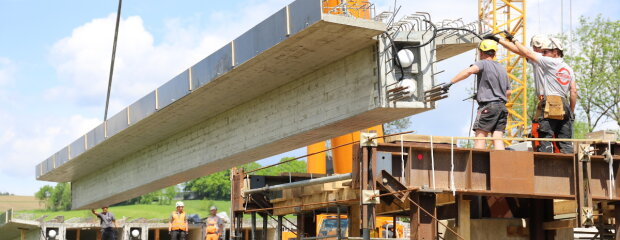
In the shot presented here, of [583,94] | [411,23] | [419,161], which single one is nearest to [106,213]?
[411,23]

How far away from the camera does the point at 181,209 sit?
20.9 m

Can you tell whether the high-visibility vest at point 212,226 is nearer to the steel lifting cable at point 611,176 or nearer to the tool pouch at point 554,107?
the tool pouch at point 554,107

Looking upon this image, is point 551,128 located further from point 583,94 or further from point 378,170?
point 583,94

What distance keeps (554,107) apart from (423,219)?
10.00ft

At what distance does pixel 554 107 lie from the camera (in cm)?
1327

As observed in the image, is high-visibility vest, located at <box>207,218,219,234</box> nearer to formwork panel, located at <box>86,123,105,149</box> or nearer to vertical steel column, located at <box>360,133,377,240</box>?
vertical steel column, located at <box>360,133,377,240</box>

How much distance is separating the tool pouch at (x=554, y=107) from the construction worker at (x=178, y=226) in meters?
10.2

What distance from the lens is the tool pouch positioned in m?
13.2

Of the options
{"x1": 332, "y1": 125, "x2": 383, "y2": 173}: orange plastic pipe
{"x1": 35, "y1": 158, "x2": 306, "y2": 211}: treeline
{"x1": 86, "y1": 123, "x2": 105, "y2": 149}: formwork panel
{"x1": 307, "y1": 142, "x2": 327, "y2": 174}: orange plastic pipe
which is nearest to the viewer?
{"x1": 332, "y1": 125, "x2": 383, "y2": 173}: orange plastic pipe

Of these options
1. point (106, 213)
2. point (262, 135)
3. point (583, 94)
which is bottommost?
point (106, 213)

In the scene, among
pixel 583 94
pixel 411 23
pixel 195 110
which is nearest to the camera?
pixel 411 23

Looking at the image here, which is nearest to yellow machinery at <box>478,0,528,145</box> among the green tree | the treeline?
the green tree

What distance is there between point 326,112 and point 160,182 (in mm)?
12997

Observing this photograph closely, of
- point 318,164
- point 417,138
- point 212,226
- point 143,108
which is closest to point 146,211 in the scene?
point 143,108
